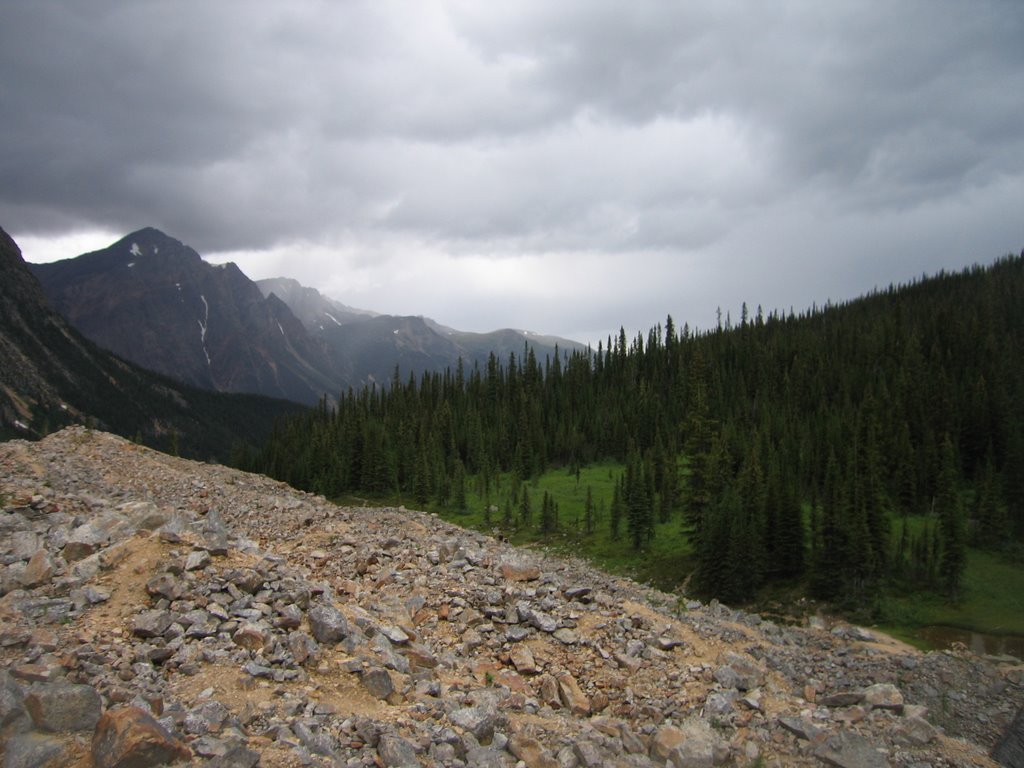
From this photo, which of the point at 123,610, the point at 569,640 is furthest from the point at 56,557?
the point at 569,640

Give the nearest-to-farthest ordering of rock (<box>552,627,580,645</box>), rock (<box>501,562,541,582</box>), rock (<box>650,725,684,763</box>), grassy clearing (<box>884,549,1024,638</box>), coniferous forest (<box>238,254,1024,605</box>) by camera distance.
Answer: rock (<box>650,725,684,763</box>)
rock (<box>552,627,580,645</box>)
rock (<box>501,562,541,582</box>)
grassy clearing (<box>884,549,1024,638</box>)
coniferous forest (<box>238,254,1024,605</box>)

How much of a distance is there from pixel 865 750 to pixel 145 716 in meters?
16.6

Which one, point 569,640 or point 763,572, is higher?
point 569,640

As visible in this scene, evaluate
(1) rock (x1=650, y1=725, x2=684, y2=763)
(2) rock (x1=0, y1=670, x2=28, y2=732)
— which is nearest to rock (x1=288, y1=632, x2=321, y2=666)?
(2) rock (x1=0, y1=670, x2=28, y2=732)

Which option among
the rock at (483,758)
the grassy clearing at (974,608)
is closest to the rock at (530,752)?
the rock at (483,758)

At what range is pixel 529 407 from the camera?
13925 centimetres

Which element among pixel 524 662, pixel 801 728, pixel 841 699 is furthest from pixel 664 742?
pixel 841 699

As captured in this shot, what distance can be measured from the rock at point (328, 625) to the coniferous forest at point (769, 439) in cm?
4662

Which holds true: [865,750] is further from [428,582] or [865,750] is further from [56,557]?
[56,557]

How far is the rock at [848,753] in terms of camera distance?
1463 centimetres

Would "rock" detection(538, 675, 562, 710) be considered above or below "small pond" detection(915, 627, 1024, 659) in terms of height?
above

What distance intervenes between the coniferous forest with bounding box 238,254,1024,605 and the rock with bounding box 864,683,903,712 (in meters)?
36.8

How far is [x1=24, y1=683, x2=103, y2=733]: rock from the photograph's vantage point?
10203mm

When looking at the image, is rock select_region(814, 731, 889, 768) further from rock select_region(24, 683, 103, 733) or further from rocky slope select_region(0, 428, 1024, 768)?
rock select_region(24, 683, 103, 733)
